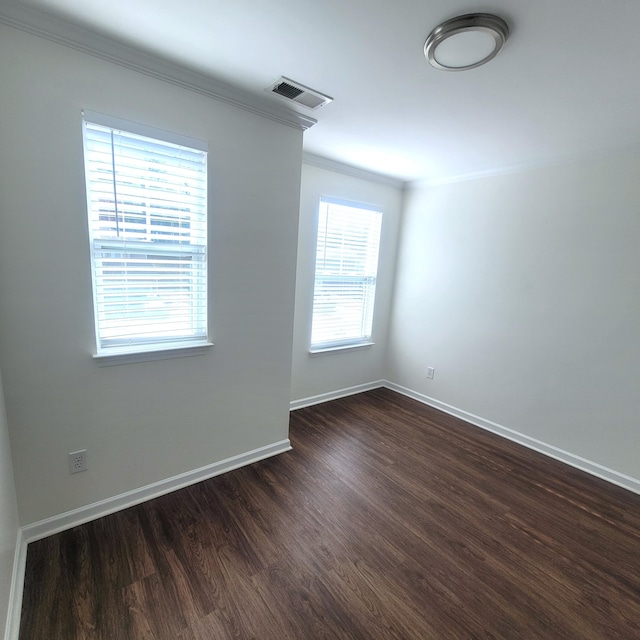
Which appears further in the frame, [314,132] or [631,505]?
[314,132]

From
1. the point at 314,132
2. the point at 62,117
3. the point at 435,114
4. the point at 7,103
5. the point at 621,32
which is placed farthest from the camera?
the point at 314,132

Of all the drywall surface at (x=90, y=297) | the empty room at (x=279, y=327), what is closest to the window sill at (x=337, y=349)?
the empty room at (x=279, y=327)

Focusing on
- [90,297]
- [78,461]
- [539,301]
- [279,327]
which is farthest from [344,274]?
[78,461]

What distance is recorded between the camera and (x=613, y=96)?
1.71 metres

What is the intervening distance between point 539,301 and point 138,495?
135 inches

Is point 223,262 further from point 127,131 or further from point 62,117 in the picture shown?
point 62,117

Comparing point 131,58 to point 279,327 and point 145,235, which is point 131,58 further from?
point 279,327

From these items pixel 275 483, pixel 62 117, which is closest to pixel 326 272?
pixel 275 483

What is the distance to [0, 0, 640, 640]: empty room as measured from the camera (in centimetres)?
138

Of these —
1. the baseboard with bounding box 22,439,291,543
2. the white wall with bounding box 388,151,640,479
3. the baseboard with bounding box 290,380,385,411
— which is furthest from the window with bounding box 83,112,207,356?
the white wall with bounding box 388,151,640,479

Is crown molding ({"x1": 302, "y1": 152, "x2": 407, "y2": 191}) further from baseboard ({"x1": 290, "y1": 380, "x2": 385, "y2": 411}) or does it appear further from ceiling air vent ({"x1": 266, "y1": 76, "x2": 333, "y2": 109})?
baseboard ({"x1": 290, "y1": 380, "x2": 385, "y2": 411})

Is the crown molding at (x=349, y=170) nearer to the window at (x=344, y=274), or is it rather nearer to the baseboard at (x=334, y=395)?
the window at (x=344, y=274)

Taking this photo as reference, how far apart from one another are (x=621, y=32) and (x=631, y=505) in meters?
2.83

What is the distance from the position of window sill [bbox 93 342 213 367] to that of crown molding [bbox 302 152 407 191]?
1994 mm
